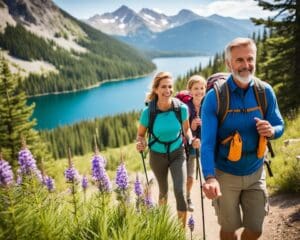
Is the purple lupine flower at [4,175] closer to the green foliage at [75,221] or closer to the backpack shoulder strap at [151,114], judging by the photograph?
the green foliage at [75,221]

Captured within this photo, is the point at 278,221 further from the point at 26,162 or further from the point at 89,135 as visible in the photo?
the point at 89,135

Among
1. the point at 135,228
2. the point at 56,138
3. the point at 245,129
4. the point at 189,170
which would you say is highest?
the point at 245,129

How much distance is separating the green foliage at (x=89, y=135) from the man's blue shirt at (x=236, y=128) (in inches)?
3580

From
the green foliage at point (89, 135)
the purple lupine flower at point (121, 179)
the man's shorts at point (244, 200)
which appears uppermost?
the purple lupine flower at point (121, 179)

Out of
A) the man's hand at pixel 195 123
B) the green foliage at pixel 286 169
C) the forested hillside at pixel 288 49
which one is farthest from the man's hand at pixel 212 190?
the forested hillside at pixel 288 49

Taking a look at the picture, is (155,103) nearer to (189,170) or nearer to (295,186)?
(189,170)

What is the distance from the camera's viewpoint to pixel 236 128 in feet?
11.0

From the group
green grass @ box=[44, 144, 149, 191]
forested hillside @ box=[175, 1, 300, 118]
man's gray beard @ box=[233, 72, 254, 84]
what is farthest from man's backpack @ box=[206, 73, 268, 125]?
forested hillside @ box=[175, 1, 300, 118]

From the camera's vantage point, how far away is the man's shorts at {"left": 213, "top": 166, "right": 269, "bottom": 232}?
11.5ft

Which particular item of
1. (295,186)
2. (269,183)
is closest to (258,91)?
(295,186)

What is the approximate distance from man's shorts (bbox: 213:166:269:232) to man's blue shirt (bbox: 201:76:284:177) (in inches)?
3.8

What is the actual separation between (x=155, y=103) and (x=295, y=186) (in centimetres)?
339

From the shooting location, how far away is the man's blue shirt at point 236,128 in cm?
332

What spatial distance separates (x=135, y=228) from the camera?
302cm
